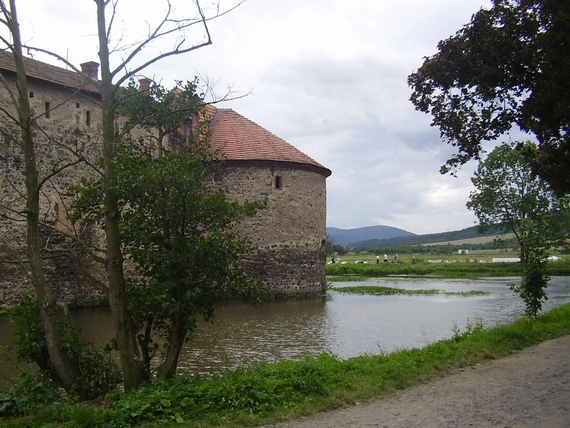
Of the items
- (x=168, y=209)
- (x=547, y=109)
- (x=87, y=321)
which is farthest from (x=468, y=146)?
(x=87, y=321)

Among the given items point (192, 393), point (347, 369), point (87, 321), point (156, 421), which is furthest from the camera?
point (87, 321)

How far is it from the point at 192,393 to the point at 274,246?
15594mm

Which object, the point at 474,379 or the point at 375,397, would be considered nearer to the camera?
the point at 375,397

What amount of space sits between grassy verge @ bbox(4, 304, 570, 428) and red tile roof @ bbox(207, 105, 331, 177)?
14.0m

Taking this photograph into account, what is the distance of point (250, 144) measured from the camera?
21.8 metres

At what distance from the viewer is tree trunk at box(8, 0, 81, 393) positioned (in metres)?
6.36

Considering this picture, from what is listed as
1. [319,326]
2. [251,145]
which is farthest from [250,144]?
[319,326]

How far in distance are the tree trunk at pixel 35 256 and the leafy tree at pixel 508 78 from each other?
5.73 m

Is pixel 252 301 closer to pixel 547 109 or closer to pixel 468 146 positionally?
pixel 468 146

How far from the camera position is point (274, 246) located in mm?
21266

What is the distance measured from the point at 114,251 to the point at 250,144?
15667mm

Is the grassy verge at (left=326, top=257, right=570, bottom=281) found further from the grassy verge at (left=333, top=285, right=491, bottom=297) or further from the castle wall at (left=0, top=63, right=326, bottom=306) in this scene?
the castle wall at (left=0, top=63, right=326, bottom=306)

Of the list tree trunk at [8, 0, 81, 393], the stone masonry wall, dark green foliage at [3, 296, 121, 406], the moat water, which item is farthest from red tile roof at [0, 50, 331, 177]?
dark green foliage at [3, 296, 121, 406]

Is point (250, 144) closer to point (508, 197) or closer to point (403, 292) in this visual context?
point (403, 292)
